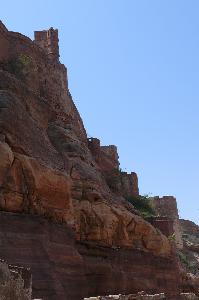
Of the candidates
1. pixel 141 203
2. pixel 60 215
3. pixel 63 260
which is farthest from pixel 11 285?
pixel 141 203

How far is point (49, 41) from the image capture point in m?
40.7

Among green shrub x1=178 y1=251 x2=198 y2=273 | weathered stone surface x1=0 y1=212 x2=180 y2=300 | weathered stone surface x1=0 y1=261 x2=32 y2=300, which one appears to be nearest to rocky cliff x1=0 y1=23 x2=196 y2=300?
weathered stone surface x1=0 y1=212 x2=180 y2=300

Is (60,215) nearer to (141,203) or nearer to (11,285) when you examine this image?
(11,285)

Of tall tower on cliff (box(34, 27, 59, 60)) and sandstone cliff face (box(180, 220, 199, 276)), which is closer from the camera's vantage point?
tall tower on cliff (box(34, 27, 59, 60))

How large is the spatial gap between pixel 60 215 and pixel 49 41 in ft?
88.1

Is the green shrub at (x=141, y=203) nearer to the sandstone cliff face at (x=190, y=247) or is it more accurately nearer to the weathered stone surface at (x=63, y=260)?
the sandstone cliff face at (x=190, y=247)

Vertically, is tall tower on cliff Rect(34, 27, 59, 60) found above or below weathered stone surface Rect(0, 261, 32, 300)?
above

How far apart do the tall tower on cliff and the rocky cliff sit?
966cm

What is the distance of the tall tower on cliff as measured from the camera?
39594 millimetres

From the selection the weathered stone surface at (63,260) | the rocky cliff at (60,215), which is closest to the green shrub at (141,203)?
the rocky cliff at (60,215)

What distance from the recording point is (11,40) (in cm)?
3058

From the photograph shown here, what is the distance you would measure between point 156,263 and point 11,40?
15.7 meters

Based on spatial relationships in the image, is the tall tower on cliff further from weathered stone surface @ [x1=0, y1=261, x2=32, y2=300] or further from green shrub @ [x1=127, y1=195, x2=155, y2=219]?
weathered stone surface @ [x1=0, y1=261, x2=32, y2=300]

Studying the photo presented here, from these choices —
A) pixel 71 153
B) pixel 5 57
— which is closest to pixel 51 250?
pixel 71 153
